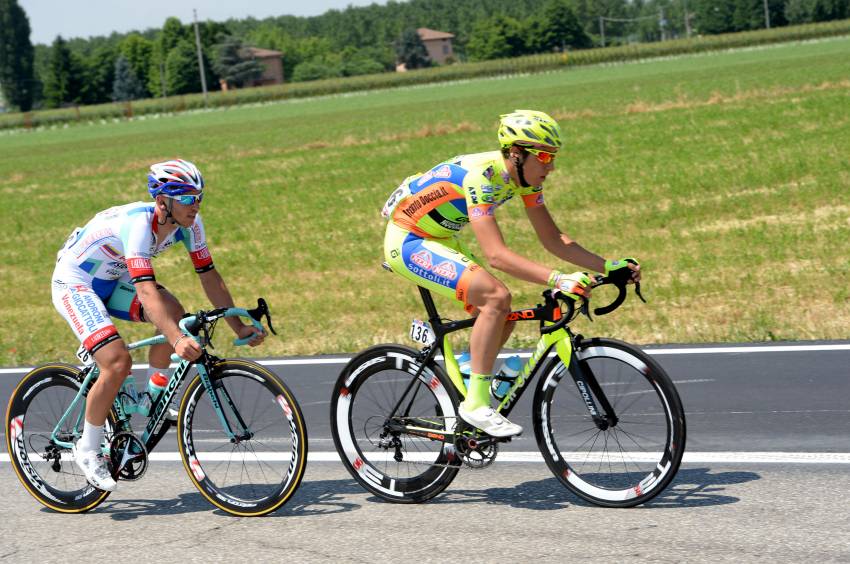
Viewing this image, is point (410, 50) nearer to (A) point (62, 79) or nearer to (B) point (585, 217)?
(A) point (62, 79)

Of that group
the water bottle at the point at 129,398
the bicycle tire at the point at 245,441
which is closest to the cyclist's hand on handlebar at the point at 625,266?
the bicycle tire at the point at 245,441

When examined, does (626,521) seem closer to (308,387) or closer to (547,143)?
(547,143)

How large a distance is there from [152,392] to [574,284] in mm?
2326

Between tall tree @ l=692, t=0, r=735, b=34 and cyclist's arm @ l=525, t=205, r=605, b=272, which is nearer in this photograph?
cyclist's arm @ l=525, t=205, r=605, b=272

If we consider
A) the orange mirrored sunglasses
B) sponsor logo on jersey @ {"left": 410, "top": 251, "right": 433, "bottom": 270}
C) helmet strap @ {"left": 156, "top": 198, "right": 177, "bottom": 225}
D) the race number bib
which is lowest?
the race number bib

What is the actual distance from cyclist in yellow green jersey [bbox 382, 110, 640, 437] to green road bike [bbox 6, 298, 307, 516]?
852 mm

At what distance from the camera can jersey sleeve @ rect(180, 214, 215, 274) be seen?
19.1 ft

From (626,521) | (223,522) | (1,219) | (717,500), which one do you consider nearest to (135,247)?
(223,522)

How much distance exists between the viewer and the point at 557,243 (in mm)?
5746

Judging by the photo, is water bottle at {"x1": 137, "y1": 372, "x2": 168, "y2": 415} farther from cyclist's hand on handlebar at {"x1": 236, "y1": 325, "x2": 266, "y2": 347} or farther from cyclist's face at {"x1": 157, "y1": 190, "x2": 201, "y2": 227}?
cyclist's face at {"x1": 157, "y1": 190, "x2": 201, "y2": 227}

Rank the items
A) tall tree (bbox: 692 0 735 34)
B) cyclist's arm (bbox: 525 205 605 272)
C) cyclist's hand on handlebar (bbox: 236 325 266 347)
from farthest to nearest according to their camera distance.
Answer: tall tree (bbox: 692 0 735 34), cyclist's hand on handlebar (bbox: 236 325 266 347), cyclist's arm (bbox: 525 205 605 272)

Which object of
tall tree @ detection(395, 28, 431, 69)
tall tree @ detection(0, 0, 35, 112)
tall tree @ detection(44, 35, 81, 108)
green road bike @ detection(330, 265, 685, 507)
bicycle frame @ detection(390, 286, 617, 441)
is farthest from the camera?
tall tree @ detection(395, 28, 431, 69)

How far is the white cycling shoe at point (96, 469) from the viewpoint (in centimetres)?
582

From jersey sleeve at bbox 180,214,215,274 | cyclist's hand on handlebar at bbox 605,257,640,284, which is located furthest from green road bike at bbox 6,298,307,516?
cyclist's hand on handlebar at bbox 605,257,640,284
